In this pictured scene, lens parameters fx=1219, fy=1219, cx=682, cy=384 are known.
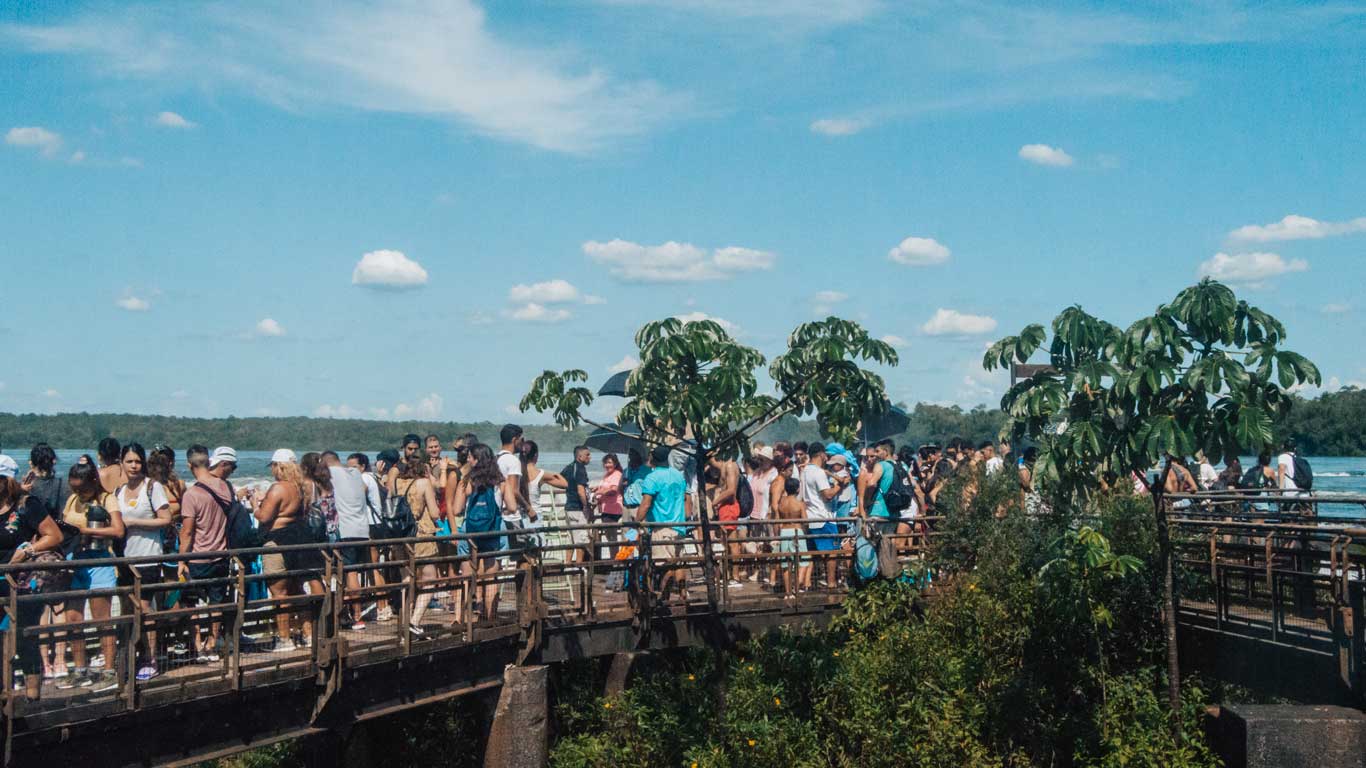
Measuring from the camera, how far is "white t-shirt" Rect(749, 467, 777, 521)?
15789 millimetres

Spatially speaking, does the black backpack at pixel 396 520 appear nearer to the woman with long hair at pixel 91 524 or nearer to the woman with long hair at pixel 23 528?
the woman with long hair at pixel 91 524

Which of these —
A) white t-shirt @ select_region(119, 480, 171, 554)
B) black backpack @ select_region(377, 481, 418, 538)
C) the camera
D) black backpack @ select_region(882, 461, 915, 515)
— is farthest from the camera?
black backpack @ select_region(882, 461, 915, 515)

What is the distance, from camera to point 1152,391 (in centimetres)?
928

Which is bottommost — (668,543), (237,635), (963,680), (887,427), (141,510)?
(963,680)

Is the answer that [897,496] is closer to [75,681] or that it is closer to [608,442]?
[608,442]

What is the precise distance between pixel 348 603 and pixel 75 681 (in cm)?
221

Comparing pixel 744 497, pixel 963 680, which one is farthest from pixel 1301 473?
pixel 744 497

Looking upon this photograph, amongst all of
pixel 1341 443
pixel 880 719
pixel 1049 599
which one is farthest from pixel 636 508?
pixel 1341 443

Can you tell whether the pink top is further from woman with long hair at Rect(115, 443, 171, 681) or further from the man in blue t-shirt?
woman with long hair at Rect(115, 443, 171, 681)

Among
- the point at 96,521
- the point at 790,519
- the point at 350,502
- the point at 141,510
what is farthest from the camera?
the point at 790,519

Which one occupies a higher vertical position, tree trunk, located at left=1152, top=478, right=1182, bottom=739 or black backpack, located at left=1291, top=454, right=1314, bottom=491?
black backpack, located at left=1291, top=454, right=1314, bottom=491

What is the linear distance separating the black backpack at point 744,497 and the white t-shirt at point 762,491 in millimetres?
238

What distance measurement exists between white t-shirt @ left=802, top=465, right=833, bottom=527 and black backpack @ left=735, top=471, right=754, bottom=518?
2.88 feet

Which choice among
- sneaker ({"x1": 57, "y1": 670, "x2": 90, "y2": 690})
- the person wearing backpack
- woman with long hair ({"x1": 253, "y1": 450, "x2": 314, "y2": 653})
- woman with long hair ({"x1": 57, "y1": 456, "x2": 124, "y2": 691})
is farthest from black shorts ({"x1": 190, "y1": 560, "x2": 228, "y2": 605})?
the person wearing backpack
